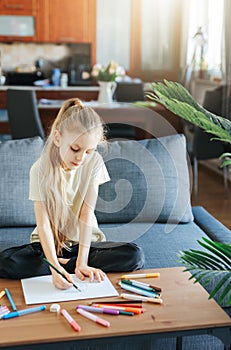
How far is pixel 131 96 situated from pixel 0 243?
3.38m

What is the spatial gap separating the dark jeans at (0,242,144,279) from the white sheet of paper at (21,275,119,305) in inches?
4.3

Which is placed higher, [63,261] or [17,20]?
[17,20]

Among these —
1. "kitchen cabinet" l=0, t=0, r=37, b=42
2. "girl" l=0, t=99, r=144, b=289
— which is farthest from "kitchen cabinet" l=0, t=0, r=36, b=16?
"girl" l=0, t=99, r=144, b=289

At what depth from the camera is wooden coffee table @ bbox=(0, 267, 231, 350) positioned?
1305mm

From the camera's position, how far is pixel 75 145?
1722 millimetres

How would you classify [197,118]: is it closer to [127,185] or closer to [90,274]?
[90,274]

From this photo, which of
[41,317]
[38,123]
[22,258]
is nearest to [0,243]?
[22,258]

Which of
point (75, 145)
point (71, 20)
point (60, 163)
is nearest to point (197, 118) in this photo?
point (75, 145)

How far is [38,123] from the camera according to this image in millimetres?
4160

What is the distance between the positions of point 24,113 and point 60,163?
7.85ft

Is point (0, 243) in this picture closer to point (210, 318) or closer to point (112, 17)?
point (210, 318)

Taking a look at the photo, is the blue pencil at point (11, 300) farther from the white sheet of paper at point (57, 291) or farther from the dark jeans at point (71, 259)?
the dark jeans at point (71, 259)

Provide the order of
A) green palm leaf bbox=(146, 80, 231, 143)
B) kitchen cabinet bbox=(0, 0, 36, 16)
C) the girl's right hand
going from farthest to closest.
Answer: kitchen cabinet bbox=(0, 0, 36, 16) → the girl's right hand → green palm leaf bbox=(146, 80, 231, 143)

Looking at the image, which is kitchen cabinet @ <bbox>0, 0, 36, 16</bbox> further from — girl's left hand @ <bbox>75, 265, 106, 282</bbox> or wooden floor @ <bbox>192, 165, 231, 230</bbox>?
girl's left hand @ <bbox>75, 265, 106, 282</bbox>
